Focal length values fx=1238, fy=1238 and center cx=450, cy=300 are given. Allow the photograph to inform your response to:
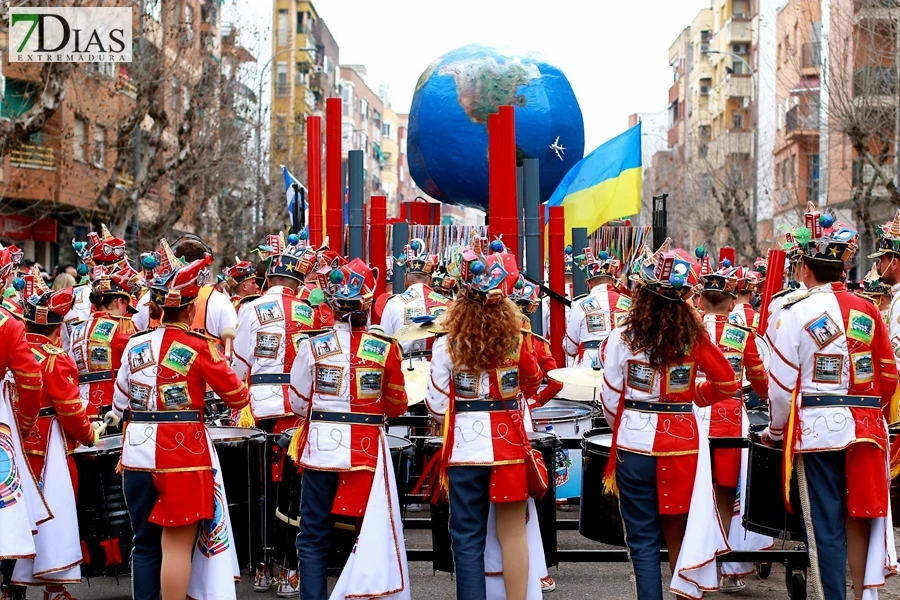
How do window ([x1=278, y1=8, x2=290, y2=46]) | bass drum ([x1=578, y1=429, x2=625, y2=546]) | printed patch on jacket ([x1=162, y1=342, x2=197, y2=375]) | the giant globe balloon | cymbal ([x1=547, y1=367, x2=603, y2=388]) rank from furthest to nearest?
window ([x1=278, y1=8, x2=290, y2=46]) → the giant globe balloon → cymbal ([x1=547, y1=367, x2=603, y2=388]) → bass drum ([x1=578, y1=429, x2=625, y2=546]) → printed patch on jacket ([x1=162, y1=342, x2=197, y2=375])

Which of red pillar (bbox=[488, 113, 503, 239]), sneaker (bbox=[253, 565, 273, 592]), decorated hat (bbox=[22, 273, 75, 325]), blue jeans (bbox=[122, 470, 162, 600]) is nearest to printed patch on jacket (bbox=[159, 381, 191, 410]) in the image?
blue jeans (bbox=[122, 470, 162, 600])

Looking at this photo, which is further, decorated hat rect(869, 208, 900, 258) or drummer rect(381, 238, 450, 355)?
drummer rect(381, 238, 450, 355)

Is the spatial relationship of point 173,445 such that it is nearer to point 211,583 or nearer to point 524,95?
A: point 211,583

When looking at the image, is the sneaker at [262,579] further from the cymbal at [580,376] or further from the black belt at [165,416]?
the cymbal at [580,376]

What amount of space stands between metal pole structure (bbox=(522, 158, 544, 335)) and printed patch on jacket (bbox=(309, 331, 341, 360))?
5.50 meters

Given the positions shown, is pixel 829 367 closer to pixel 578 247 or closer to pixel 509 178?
pixel 509 178

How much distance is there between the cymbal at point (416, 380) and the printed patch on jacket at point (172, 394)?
6.82 feet

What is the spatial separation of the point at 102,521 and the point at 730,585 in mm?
3773

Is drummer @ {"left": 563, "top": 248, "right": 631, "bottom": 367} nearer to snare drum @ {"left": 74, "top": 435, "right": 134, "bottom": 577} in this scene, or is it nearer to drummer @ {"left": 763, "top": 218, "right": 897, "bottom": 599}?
drummer @ {"left": 763, "top": 218, "right": 897, "bottom": 599}

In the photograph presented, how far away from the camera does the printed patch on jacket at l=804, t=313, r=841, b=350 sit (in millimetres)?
6176

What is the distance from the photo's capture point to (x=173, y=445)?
6105 mm

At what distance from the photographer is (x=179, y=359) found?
6152 mm

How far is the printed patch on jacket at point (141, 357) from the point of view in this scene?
20.3 feet

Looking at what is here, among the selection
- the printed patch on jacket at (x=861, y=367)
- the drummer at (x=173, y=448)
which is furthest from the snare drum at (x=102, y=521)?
the printed patch on jacket at (x=861, y=367)
